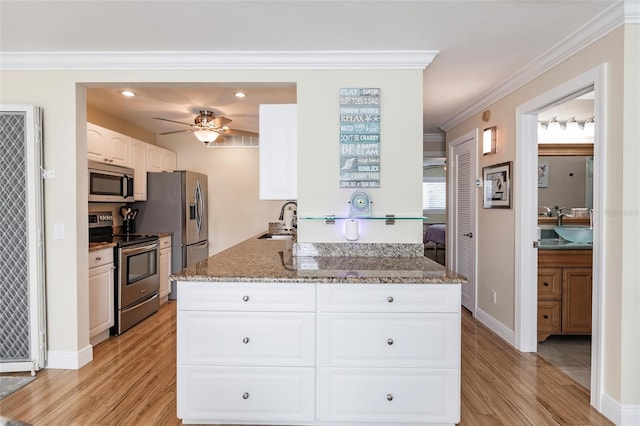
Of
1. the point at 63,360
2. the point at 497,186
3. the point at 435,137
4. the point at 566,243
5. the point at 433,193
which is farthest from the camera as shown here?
the point at 433,193

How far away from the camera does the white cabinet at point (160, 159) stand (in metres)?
4.59

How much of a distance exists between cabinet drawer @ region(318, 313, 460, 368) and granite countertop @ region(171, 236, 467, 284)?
202mm

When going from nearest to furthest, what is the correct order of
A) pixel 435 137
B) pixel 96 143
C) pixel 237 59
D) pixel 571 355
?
1. pixel 237 59
2. pixel 571 355
3. pixel 96 143
4. pixel 435 137

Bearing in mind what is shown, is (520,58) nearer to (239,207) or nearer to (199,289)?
(199,289)

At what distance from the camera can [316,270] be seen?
206 cm

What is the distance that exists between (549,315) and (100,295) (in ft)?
13.4

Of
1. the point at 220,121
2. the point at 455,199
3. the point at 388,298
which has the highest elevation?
the point at 220,121

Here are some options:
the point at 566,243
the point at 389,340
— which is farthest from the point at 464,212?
the point at 389,340

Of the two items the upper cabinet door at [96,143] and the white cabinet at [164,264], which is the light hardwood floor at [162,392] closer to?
the white cabinet at [164,264]

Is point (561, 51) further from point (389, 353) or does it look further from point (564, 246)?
point (389, 353)

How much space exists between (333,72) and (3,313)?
3028mm

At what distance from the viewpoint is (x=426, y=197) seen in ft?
34.4

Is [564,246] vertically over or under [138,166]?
under

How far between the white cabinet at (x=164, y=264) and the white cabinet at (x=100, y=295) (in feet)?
2.97
